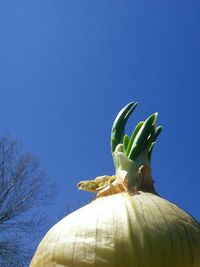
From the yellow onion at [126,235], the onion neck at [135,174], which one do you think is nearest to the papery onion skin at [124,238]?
the yellow onion at [126,235]

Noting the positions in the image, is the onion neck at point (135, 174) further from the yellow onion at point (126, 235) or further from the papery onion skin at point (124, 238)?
the papery onion skin at point (124, 238)

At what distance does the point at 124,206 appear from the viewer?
1.65 m

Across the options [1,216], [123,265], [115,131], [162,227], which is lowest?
[123,265]

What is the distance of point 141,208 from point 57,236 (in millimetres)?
287

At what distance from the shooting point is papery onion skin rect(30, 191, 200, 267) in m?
1.52

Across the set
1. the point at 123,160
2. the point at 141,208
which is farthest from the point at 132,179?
the point at 141,208

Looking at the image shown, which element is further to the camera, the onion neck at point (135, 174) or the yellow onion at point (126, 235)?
the onion neck at point (135, 174)

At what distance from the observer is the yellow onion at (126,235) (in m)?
1.52

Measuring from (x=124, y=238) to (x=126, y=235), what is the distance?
0.01m

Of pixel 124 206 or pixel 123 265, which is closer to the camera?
pixel 123 265

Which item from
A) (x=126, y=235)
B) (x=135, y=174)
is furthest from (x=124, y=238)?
(x=135, y=174)

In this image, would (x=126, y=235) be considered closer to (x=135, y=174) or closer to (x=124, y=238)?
(x=124, y=238)

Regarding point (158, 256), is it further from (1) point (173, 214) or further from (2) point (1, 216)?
(2) point (1, 216)

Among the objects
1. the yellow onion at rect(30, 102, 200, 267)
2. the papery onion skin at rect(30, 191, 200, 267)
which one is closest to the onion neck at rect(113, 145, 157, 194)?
the yellow onion at rect(30, 102, 200, 267)
